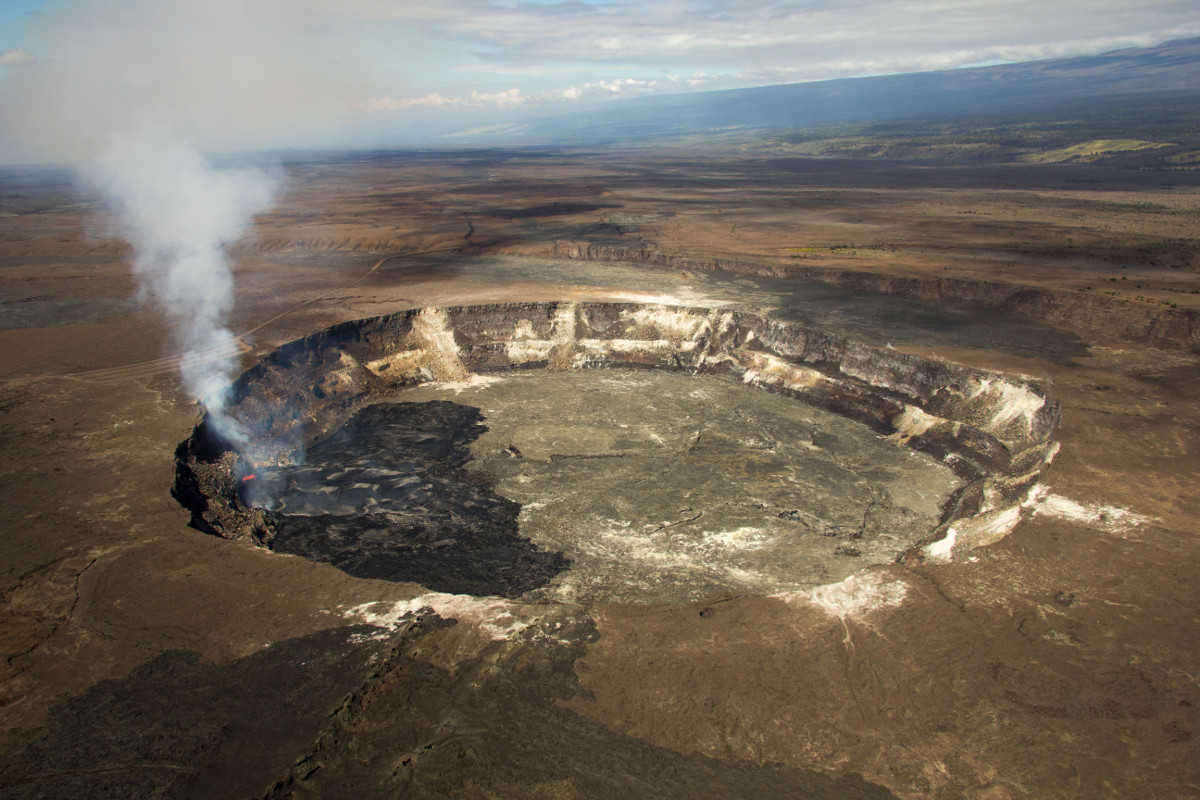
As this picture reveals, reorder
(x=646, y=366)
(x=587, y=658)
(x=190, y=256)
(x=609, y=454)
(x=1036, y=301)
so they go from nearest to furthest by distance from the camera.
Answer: (x=587, y=658) < (x=609, y=454) < (x=646, y=366) < (x=1036, y=301) < (x=190, y=256)

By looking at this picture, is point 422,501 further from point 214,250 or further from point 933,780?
point 214,250

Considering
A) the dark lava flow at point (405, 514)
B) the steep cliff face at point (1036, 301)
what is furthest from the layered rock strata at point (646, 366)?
the steep cliff face at point (1036, 301)

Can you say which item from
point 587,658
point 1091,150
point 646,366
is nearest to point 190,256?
point 646,366

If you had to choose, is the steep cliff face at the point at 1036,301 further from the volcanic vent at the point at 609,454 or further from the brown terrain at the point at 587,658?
the volcanic vent at the point at 609,454

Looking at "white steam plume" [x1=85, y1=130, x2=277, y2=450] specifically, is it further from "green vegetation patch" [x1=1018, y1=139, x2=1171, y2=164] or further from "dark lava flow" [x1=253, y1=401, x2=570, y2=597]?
"green vegetation patch" [x1=1018, y1=139, x2=1171, y2=164]

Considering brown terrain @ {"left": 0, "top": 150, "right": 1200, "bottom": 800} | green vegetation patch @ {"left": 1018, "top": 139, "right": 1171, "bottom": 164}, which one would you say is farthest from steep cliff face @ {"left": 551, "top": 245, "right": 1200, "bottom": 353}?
green vegetation patch @ {"left": 1018, "top": 139, "right": 1171, "bottom": 164}

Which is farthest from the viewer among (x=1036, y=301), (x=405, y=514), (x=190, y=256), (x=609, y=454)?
(x=190, y=256)

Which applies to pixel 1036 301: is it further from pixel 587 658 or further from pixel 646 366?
pixel 587 658
